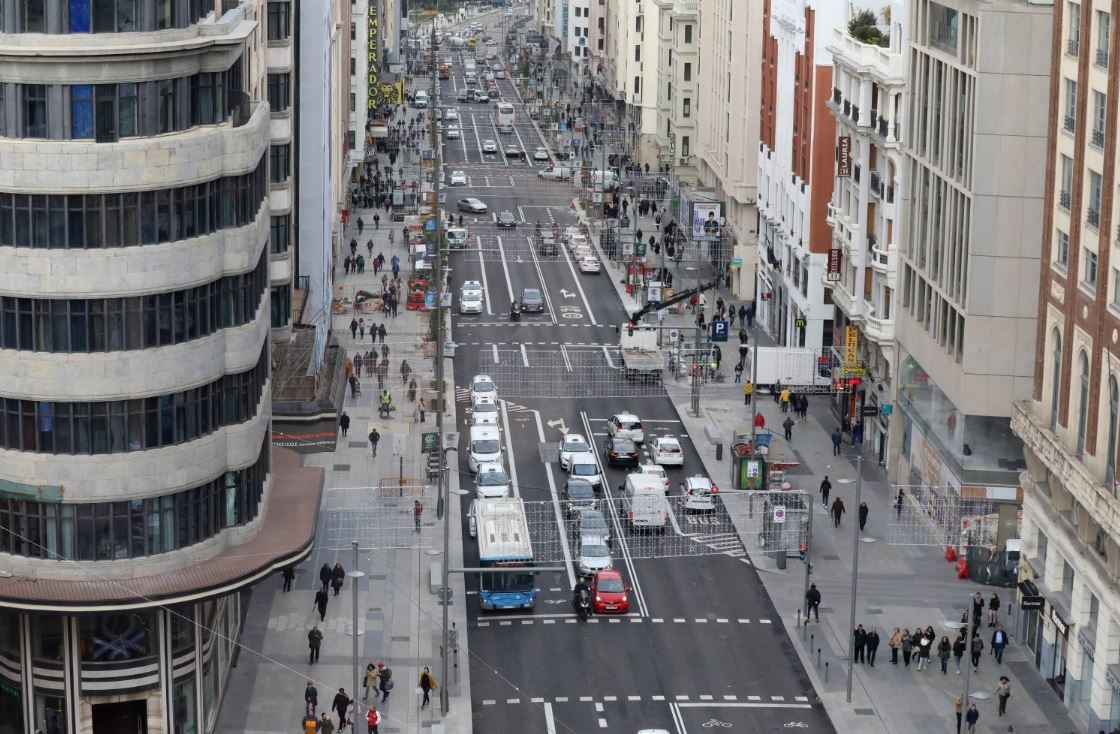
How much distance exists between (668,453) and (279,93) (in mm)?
27380

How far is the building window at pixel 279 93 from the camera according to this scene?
350ft

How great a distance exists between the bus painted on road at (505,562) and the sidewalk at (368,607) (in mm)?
1743

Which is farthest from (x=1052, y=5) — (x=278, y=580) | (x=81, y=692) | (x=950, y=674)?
(x=81, y=692)

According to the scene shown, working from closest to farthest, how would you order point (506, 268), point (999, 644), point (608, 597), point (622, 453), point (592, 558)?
point (999, 644) → point (608, 597) → point (592, 558) → point (622, 453) → point (506, 268)

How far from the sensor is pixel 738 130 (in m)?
158

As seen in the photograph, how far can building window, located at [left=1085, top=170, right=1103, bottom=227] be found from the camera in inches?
3027

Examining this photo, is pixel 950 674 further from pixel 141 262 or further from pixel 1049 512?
pixel 141 262

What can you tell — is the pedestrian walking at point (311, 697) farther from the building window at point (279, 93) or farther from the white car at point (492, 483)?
the building window at point (279, 93)

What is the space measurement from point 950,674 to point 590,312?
72945mm

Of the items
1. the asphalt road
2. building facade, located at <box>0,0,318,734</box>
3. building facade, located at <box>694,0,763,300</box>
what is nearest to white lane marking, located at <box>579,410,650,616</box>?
the asphalt road

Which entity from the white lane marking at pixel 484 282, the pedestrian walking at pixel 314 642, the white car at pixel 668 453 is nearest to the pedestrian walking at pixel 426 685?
the pedestrian walking at pixel 314 642

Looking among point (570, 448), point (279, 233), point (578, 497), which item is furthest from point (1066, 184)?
point (279, 233)

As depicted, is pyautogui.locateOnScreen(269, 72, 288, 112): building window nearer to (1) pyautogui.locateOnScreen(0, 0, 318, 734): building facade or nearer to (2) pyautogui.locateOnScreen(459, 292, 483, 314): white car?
(1) pyautogui.locateOnScreen(0, 0, 318, 734): building facade

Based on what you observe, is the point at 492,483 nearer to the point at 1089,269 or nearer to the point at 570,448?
the point at 570,448
